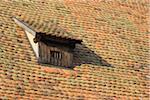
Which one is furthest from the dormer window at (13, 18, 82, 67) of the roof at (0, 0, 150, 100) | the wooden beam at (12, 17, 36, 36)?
the roof at (0, 0, 150, 100)

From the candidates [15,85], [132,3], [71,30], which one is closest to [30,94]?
[15,85]

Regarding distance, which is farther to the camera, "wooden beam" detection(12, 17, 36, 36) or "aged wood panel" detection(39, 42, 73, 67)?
"wooden beam" detection(12, 17, 36, 36)

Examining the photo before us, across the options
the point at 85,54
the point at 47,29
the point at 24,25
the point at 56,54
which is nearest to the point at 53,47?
the point at 56,54

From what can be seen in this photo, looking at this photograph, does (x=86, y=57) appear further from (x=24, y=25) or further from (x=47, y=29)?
(x=24, y=25)

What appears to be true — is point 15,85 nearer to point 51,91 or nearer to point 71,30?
point 51,91

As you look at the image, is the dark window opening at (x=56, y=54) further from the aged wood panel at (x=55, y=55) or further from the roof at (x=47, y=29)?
the roof at (x=47, y=29)

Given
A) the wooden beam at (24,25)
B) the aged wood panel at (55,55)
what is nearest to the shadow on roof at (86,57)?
the aged wood panel at (55,55)

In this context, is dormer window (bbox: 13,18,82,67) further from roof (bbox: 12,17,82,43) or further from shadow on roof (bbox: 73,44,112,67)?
shadow on roof (bbox: 73,44,112,67)
